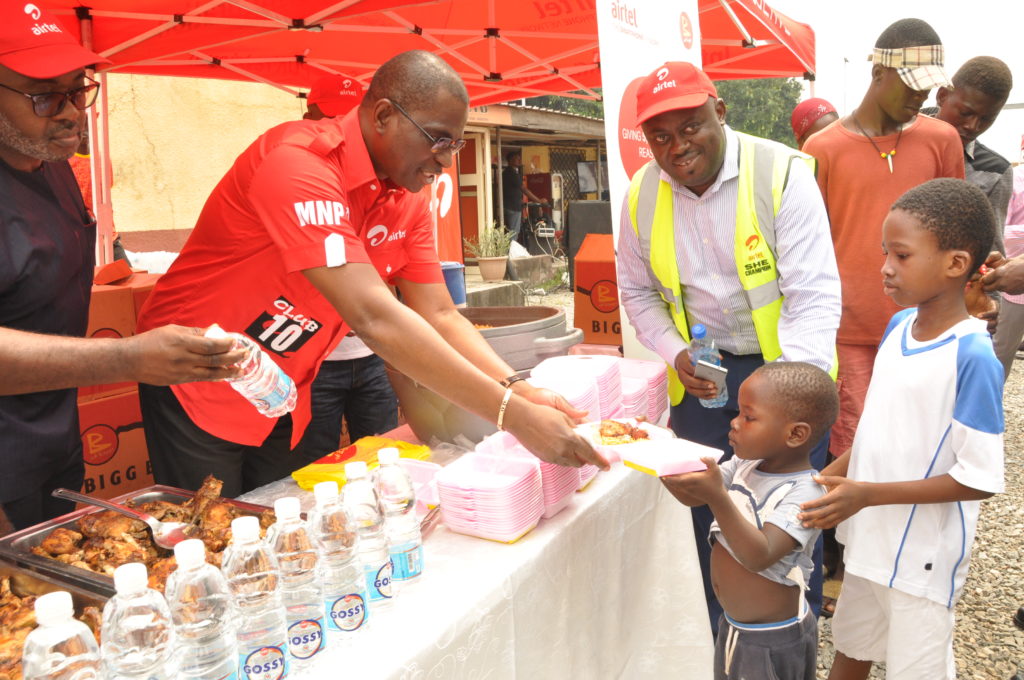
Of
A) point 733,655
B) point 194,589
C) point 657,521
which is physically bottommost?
point 733,655

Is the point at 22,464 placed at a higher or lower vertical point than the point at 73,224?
lower

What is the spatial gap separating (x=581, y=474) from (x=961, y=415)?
103cm

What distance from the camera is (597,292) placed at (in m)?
4.75

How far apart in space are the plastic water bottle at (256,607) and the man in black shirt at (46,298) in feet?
1.54

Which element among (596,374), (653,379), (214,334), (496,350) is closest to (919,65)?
(653,379)

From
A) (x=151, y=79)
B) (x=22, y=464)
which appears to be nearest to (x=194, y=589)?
(x=22, y=464)

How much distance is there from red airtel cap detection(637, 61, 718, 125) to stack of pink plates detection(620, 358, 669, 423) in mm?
964

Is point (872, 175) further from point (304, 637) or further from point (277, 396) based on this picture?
point (304, 637)

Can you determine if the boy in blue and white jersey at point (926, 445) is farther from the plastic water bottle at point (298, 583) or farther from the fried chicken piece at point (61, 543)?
the fried chicken piece at point (61, 543)

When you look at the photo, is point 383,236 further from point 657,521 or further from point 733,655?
point 733,655

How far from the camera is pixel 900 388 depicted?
84.8 inches

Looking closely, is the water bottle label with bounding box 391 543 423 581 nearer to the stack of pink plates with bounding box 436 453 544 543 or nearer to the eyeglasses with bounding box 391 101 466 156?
the stack of pink plates with bounding box 436 453 544 543

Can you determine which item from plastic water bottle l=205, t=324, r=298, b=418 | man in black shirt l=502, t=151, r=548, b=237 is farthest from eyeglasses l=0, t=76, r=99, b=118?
man in black shirt l=502, t=151, r=548, b=237

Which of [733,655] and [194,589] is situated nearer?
[194,589]
